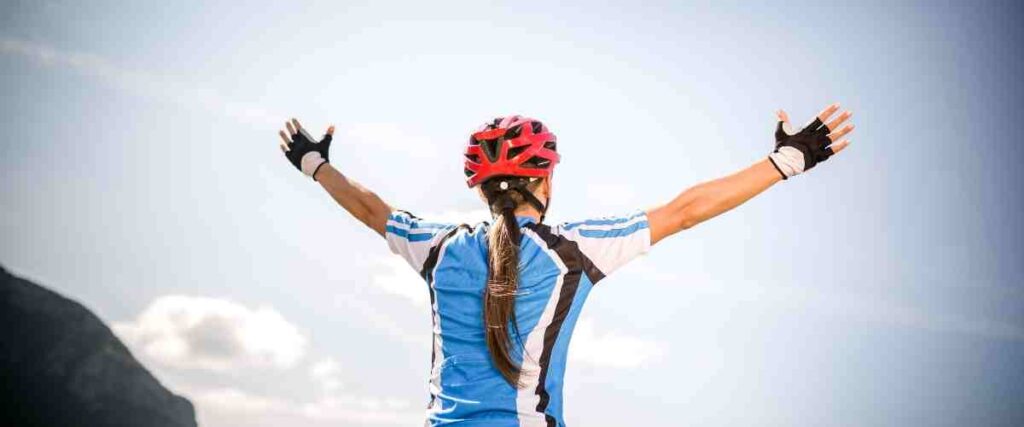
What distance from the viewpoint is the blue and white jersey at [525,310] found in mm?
3494

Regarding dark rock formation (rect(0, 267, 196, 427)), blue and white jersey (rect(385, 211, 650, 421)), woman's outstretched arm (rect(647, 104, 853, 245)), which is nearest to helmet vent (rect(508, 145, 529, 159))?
blue and white jersey (rect(385, 211, 650, 421))

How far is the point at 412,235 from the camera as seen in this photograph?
4.14 metres

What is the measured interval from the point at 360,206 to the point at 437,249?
95 centimetres

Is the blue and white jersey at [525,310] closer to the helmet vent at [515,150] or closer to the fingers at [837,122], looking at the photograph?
the helmet vent at [515,150]

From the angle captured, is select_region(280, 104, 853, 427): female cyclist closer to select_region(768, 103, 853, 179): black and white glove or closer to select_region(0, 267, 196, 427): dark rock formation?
select_region(768, 103, 853, 179): black and white glove

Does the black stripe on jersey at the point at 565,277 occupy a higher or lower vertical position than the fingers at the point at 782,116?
lower

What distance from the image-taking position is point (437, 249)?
3961mm

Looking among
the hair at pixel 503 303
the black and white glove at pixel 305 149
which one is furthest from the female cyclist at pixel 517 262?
the black and white glove at pixel 305 149

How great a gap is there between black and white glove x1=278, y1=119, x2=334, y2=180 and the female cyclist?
1208 mm

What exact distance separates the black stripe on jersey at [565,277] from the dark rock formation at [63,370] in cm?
5180

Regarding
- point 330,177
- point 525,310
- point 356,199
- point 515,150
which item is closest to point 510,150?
point 515,150

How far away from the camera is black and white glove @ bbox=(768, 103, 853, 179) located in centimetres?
422

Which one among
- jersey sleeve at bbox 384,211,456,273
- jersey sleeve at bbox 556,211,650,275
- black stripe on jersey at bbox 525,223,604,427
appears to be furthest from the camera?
jersey sleeve at bbox 384,211,456,273

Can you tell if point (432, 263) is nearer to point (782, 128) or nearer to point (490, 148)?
point (490, 148)
